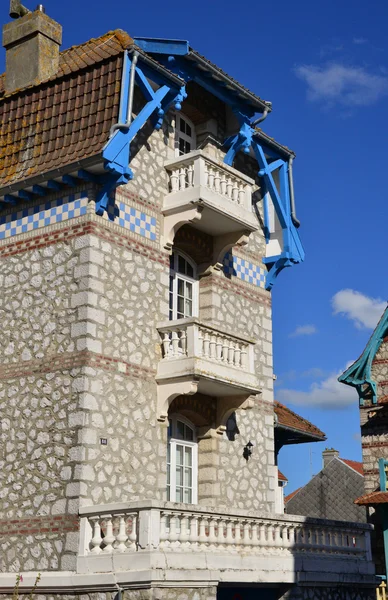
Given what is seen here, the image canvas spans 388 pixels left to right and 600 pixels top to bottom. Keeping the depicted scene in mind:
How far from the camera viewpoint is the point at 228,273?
56.0 ft

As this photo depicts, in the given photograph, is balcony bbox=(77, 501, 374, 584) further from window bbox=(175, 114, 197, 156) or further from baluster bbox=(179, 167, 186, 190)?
window bbox=(175, 114, 197, 156)

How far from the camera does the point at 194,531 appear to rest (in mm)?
12281

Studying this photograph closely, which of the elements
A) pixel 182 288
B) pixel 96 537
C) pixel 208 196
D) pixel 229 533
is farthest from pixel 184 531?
pixel 208 196

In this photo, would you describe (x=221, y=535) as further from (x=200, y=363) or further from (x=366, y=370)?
(x=366, y=370)

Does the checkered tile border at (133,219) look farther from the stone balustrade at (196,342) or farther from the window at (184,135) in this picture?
the window at (184,135)

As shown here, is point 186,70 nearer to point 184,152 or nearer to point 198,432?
point 184,152

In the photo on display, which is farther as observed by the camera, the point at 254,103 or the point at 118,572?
the point at 254,103

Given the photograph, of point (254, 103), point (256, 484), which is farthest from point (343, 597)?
point (254, 103)

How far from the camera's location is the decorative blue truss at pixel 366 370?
22.0m

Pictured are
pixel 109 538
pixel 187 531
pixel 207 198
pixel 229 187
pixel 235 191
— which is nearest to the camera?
pixel 109 538

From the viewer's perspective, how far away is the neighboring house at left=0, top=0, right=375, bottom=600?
Result: 499 inches

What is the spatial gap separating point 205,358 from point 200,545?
10.6 feet

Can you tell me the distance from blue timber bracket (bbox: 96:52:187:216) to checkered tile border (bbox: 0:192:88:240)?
363 mm

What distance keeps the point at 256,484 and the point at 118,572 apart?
5.34 m
